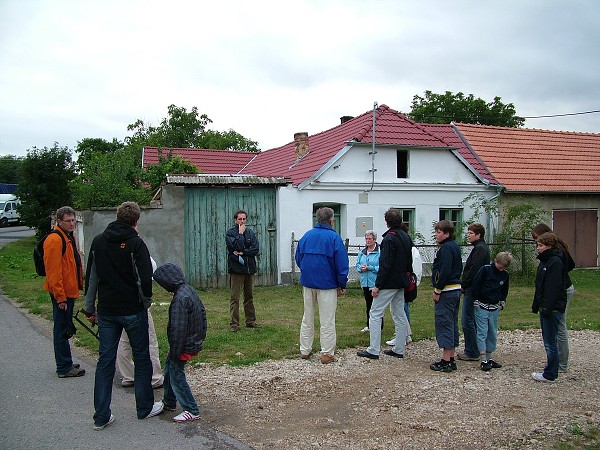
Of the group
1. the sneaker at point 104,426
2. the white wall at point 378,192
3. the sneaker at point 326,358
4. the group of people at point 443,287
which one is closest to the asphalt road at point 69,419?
the sneaker at point 104,426

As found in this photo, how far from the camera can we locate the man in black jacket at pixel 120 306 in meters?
4.90

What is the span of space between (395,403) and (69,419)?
10.5 ft

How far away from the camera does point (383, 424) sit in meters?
4.99

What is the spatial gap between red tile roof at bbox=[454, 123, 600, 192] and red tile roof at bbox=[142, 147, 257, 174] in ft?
36.4

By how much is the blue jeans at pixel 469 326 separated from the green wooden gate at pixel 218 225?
325 inches

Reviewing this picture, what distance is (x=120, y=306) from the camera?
16.1 ft

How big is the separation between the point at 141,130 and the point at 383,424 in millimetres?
47799

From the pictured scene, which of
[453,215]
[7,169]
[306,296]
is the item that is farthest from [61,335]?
[7,169]

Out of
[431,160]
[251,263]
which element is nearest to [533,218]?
[431,160]

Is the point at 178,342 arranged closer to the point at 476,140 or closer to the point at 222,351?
the point at 222,351

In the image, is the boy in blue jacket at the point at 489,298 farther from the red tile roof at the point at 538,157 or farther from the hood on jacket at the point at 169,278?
the red tile roof at the point at 538,157

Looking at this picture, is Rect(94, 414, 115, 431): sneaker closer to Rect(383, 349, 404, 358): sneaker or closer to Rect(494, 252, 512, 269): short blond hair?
Rect(383, 349, 404, 358): sneaker

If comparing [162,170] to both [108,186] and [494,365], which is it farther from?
[494,365]

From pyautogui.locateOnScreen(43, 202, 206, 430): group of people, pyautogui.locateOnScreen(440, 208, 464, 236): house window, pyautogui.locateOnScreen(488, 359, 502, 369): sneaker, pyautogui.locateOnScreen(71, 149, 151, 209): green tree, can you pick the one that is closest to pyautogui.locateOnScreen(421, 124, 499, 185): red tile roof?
pyautogui.locateOnScreen(440, 208, 464, 236): house window
